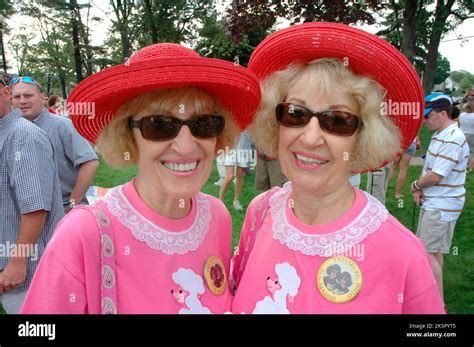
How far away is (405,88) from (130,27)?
609 inches

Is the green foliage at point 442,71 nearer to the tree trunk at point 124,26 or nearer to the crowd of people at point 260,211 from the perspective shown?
the tree trunk at point 124,26

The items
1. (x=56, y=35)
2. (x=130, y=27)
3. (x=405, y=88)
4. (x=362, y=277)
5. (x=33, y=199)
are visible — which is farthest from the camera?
(x=56, y=35)

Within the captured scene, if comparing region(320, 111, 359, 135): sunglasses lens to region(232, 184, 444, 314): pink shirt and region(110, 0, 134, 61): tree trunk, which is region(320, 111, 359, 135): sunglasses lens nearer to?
region(232, 184, 444, 314): pink shirt

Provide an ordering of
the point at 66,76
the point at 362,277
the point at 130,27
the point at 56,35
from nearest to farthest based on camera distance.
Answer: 1. the point at 362,277
2. the point at 130,27
3. the point at 56,35
4. the point at 66,76

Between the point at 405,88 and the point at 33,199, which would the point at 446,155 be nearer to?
the point at 405,88

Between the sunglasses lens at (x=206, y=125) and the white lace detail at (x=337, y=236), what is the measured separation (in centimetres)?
50

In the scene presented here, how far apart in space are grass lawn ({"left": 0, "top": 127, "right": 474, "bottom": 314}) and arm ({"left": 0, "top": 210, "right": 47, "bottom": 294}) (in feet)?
9.05

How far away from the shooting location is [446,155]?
3830mm

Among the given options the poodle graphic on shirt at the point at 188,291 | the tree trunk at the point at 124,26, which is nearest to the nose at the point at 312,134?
the poodle graphic on shirt at the point at 188,291
